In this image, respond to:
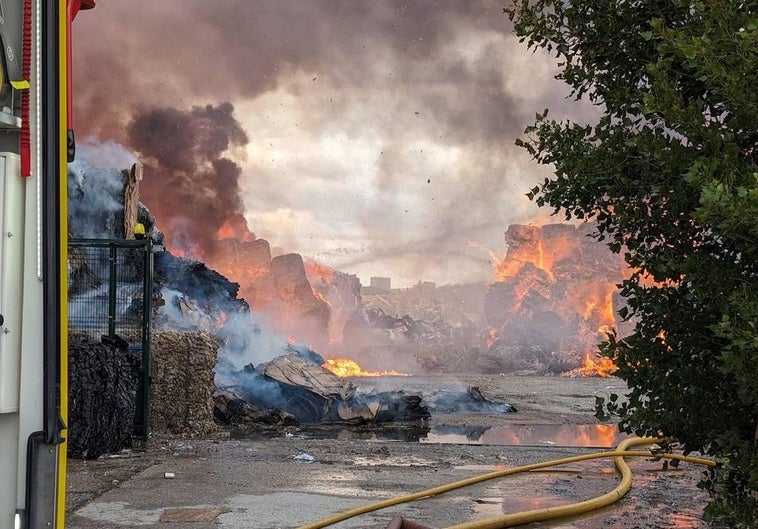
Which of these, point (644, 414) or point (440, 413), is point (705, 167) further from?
point (440, 413)

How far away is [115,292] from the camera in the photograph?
1043 centimetres

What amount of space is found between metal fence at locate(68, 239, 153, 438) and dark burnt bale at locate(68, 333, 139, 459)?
1.03 metres

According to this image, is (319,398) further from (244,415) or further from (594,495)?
(594,495)

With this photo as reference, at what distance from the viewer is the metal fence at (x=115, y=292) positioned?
34.3ft

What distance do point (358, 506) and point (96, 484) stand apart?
106 inches

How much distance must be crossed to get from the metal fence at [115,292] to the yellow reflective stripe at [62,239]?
8043 mm

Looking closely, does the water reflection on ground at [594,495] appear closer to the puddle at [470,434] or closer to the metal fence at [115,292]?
the puddle at [470,434]

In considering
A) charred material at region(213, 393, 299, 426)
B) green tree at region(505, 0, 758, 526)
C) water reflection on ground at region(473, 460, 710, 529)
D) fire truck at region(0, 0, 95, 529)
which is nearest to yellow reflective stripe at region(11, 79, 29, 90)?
fire truck at region(0, 0, 95, 529)

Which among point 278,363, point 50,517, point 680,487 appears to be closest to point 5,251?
point 50,517

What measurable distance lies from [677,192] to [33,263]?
10.5 ft

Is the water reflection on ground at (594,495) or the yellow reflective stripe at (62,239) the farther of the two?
the water reflection on ground at (594,495)

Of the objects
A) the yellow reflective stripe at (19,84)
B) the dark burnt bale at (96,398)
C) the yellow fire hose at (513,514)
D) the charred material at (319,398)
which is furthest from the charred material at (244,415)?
the yellow reflective stripe at (19,84)

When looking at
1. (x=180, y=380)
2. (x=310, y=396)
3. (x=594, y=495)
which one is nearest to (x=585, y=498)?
(x=594, y=495)

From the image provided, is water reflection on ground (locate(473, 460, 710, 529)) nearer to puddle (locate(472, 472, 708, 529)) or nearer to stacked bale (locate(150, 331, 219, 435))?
puddle (locate(472, 472, 708, 529))
